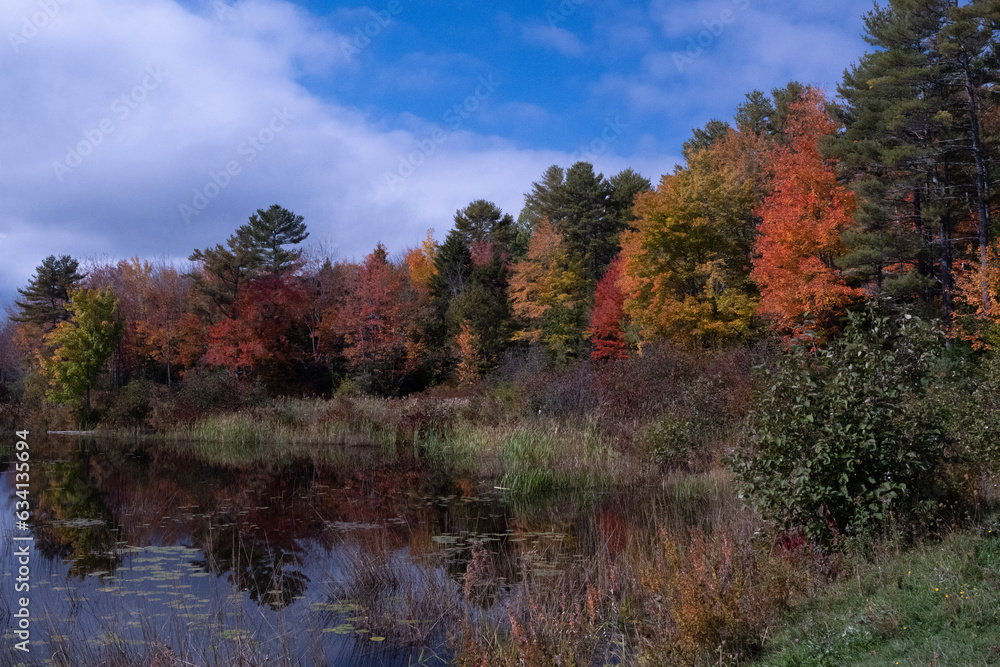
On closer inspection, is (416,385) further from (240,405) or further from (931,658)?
(931,658)

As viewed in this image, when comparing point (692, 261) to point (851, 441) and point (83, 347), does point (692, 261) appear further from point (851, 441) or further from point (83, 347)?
point (83, 347)

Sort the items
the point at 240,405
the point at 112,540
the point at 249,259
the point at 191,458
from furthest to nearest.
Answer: the point at 249,259 < the point at 240,405 < the point at 191,458 < the point at 112,540

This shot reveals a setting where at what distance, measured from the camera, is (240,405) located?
27.8m

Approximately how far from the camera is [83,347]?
1206 inches

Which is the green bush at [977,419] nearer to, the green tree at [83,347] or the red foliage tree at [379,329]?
the red foliage tree at [379,329]

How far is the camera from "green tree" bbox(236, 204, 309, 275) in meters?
42.5

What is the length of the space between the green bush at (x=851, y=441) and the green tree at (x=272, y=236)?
3904cm

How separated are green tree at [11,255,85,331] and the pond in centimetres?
3500

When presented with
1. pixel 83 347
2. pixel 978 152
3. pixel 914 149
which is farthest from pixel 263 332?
pixel 978 152

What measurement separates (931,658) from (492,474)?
12047 mm

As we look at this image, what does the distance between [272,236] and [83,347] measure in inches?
576

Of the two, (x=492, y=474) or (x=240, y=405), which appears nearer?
(x=492, y=474)

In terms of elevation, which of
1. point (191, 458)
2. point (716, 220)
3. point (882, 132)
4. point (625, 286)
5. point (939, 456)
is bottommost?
point (191, 458)

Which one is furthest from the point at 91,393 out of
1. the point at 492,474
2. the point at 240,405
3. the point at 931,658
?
the point at 931,658
